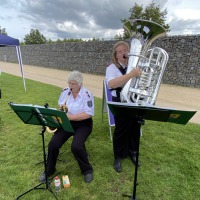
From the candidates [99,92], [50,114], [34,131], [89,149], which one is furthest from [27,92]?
[50,114]

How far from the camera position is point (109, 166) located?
3436mm

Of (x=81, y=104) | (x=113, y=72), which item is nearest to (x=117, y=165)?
(x=81, y=104)

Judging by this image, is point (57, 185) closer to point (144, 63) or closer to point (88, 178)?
point (88, 178)

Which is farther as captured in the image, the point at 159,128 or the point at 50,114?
the point at 159,128

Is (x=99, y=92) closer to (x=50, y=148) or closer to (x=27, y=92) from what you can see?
(x=27, y=92)

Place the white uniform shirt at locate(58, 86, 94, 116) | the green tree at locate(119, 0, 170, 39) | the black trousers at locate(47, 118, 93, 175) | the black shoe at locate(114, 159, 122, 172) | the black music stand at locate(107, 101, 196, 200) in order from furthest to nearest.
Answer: the green tree at locate(119, 0, 170, 39) → the black shoe at locate(114, 159, 122, 172) → the white uniform shirt at locate(58, 86, 94, 116) → the black trousers at locate(47, 118, 93, 175) → the black music stand at locate(107, 101, 196, 200)

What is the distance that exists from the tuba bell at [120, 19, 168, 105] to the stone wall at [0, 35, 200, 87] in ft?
23.9

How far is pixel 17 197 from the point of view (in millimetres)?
2760

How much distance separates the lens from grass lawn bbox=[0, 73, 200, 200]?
9.39ft

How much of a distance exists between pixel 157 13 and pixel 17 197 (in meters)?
20.4

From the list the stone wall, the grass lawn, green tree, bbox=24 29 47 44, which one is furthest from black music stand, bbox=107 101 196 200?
green tree, bbox=24 29 47 44

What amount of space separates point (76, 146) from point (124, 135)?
809 mm

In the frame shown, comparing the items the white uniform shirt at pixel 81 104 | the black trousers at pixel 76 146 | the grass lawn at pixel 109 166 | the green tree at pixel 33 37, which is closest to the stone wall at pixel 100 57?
the grass lawn at pixel 109 166

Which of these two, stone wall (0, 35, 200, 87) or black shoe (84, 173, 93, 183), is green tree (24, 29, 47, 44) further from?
black shoe (84, 173, 93, 183)
